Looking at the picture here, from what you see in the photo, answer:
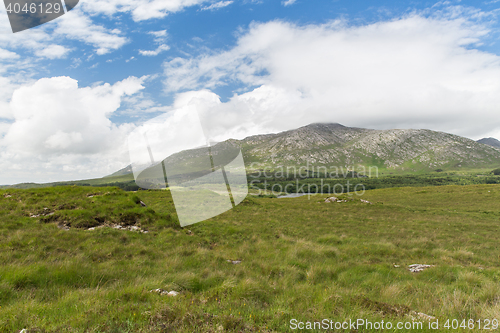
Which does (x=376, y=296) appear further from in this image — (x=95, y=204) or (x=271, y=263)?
(x=95, y=204)

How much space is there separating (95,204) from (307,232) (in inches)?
757

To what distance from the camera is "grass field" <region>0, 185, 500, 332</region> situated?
15.6 ft

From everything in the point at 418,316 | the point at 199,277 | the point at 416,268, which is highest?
the point at 418,316

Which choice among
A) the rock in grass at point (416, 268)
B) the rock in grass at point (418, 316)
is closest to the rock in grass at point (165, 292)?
the rock in grass at point (418, 316)

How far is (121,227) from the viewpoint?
1600 cm

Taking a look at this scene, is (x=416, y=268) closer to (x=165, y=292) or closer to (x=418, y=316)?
(x=418, y=316)

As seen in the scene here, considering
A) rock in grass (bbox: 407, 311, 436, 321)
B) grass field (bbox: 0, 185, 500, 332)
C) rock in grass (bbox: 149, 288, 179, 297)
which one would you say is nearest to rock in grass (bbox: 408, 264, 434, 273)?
grass field (bbox: 0, 185, 500, 332)

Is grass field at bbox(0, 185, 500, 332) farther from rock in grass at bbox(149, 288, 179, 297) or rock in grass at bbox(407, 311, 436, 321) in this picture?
rock in grass at bbox(149, 288, 179, 297)

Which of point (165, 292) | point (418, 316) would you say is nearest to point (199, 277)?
point (165, 292)

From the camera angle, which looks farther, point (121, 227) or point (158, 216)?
point (158, 216)

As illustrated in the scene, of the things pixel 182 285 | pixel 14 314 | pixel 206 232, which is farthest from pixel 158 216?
pixel 14 314

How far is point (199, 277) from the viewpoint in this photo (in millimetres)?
7996

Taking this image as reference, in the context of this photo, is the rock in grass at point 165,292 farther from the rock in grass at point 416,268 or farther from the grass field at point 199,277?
the rock in grass at point 416,268

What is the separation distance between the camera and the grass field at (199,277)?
15.6ft
